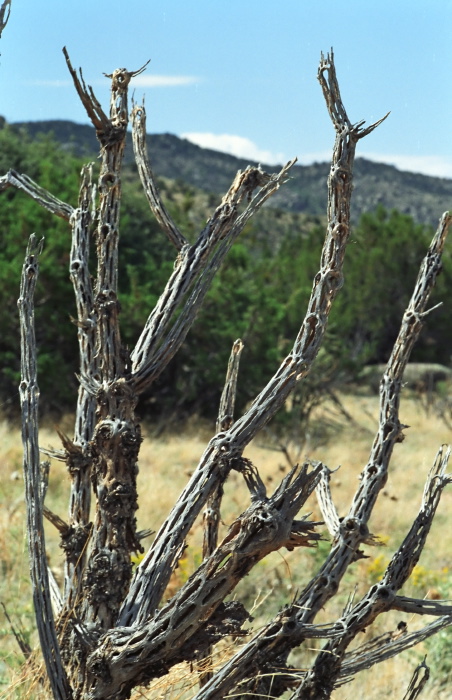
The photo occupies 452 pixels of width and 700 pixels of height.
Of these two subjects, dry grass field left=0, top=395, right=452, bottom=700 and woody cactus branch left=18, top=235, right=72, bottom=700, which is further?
dry grass field left=0, top=395, right=452, bottom=700

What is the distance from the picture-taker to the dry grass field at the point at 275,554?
354cm

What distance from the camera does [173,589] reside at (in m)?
4.26

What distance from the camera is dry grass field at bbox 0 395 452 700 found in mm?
3536

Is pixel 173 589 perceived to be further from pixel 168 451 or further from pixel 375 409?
pixel 375 409

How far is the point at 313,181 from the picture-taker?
5422 centimetres

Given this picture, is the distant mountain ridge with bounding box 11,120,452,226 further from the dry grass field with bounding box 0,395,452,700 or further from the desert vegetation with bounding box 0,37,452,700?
the desert vegetation with bounding box 0,37,452,700

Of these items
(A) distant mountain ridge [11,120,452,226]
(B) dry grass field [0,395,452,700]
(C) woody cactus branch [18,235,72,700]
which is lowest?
(B) dry grass field [0,395,452,700]

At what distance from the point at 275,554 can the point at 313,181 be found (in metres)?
50.2

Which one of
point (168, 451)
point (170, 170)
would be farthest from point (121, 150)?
point (170, 170)

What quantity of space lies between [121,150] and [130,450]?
0.79 metres

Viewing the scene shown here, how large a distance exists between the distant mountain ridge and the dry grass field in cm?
3857

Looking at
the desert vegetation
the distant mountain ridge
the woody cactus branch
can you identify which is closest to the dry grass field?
the desert vegetation

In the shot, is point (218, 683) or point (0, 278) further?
point (0, 278)

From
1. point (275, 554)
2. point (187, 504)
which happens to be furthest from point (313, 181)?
point (187, 504)
